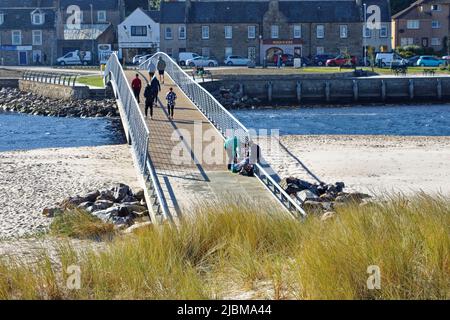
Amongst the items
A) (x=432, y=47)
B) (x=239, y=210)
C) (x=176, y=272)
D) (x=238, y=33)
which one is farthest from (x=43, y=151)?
(x=432, y=47)

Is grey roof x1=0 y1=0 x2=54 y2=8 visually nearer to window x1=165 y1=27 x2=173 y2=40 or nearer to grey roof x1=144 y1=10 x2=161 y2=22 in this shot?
grey roof x1=144 y1=10 x2=161 y2=22

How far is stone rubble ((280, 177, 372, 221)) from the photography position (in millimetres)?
17281

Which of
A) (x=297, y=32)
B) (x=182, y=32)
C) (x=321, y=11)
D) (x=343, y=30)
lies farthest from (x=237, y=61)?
(x=343, y=30)

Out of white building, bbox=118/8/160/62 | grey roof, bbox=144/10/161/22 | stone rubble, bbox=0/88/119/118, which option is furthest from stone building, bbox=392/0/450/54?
stone rubble, bbox=0/88/119/118

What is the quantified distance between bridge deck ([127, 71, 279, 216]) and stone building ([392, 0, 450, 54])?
200 feet

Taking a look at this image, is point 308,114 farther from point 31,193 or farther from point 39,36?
point 39,36

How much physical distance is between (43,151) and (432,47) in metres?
63.6

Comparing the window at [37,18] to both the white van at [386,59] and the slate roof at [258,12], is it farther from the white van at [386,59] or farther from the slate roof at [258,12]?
the white van at [386,59]

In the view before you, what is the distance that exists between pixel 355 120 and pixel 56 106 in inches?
750

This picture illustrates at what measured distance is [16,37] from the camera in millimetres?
87000

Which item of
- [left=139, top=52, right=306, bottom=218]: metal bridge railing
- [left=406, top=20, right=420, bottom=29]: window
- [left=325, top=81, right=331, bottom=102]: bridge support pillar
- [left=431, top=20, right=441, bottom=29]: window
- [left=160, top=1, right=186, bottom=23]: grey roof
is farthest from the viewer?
[left=406, top=20, right=420, bottom=29]: window

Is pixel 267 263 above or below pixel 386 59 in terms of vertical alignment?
below

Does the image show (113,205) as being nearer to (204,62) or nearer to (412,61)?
(204,62)

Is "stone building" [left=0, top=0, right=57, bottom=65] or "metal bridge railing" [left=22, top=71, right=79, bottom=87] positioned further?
"stone building" [left=0, top=0, right=57, bottom=65]
